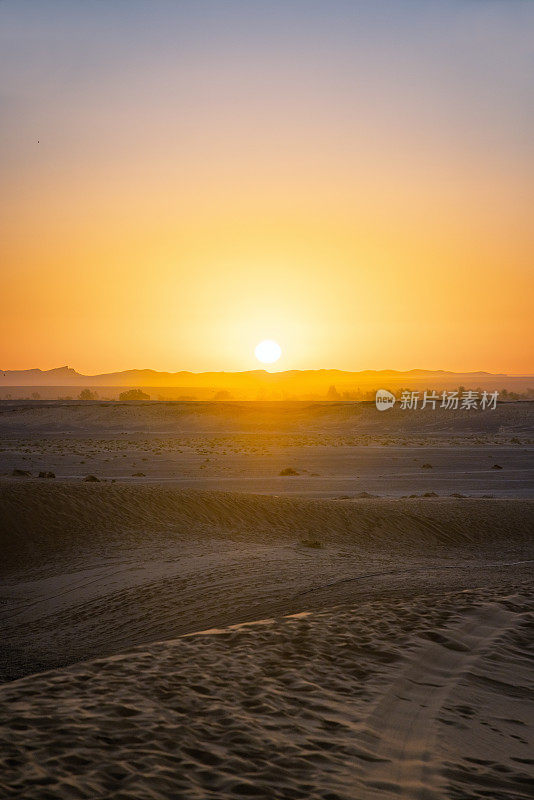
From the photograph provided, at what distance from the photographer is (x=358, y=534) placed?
15.1 metres

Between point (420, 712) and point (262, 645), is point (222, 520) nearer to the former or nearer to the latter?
point (262, 645)

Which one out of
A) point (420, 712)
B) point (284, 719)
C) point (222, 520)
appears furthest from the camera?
point (222, 520)

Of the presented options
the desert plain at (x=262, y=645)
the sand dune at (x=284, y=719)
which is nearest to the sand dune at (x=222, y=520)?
the desert plain at (x=262, y=645)

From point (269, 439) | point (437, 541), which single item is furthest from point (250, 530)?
point (269, 439)

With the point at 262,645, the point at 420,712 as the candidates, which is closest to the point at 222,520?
the point at 262,645

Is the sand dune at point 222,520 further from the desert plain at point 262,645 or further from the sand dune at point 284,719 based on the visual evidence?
the sand dune at point 284,719

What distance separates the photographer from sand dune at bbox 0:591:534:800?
13.2 feet

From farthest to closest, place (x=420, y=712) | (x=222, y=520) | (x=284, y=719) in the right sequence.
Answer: (x=222, y=520), (x=420, y=712), (x=284, y=719)

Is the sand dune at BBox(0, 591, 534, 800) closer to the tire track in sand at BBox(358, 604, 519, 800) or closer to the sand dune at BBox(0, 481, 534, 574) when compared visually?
the tire track in sand at BBox(358, 604, 519, 800)

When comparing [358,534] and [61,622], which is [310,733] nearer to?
[61,622]

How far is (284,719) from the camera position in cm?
491

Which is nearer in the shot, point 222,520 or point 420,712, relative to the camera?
point 420,712

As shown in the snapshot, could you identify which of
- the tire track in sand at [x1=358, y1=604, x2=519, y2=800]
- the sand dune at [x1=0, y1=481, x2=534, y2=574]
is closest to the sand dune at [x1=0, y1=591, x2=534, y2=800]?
the tire track in sand at [x1=358, y1=604, x2=519, y2=800]

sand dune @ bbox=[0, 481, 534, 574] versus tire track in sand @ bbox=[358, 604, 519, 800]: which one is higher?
Result: tire track in sand @ bbox=[358, 604, 519, 800]
